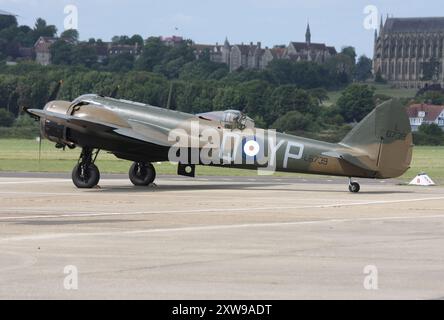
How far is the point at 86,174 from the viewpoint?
37.3m

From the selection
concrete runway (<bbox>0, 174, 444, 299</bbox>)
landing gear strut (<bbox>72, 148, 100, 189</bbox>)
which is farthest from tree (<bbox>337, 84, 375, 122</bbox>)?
concrete runway (<bbox>0, 174, 444, 299</bbox>)

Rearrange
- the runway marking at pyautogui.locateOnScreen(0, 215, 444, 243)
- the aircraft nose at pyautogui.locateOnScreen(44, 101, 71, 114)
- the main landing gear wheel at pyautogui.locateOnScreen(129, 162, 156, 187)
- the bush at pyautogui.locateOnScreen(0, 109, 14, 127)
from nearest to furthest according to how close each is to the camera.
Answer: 1. the runway marking at pyautogui.locateOnScreen(0, 215, 444, 243)
2. the aircraft nose at pyautogui.locateOnScreen(44, 101, 71, 114)
3. the main landing gear wheel at pyautogui.locateOnScreen(129, 162, 156, 187)
4. the bush at pyautogui.locateOnScreen(0, 109, 14, 127)

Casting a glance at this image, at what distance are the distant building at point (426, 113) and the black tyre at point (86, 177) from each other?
132m

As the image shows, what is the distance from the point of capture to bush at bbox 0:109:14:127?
102 metres

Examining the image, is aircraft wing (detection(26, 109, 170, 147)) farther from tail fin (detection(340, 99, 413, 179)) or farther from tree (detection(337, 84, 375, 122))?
tree (detection(337, 84, 375, 122))

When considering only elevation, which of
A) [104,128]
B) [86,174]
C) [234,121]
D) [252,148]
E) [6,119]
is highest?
[234,121]

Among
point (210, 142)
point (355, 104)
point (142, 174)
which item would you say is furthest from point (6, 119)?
point (355, 104)

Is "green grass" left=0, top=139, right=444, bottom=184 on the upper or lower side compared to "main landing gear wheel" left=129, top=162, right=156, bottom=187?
lower

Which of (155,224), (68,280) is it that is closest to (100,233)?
(155,224)

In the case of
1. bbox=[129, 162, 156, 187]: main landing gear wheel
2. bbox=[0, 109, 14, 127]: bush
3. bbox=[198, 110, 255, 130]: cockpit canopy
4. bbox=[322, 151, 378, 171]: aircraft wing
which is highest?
bbox=[198, 110, 255, 130]: cockpit canopy

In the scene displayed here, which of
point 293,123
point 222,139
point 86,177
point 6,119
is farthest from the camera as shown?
point 293,123

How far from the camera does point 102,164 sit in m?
58.3

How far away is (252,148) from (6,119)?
70894 mm

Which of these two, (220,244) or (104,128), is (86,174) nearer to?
(104,128)
